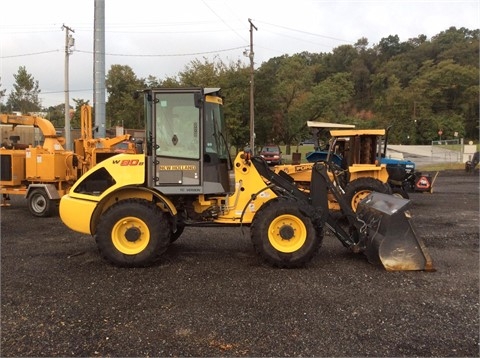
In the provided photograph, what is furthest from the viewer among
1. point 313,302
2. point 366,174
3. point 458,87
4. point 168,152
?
point 458,87

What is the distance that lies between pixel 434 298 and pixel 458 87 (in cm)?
8643

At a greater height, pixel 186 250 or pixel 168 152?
pixel 168 152

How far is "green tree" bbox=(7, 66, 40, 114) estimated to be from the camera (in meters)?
46.5

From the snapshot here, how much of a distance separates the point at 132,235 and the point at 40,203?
5.75 metres

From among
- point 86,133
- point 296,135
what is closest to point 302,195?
point 86,133

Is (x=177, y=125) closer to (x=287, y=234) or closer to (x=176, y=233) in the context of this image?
(x=176, y=233)

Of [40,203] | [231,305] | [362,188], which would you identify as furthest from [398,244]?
[40,203]

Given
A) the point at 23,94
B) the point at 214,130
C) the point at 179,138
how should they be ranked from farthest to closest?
1. the point at 23,94
2. the point at 214,130
3. the point at 179,138

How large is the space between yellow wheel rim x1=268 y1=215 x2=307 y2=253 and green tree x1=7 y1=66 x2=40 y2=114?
47156 mm

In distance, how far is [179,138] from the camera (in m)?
6.22

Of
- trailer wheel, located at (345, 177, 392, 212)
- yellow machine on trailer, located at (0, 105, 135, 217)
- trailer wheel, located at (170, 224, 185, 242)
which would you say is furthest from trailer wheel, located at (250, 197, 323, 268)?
yellow machine on trailer, located at (0, 105, 135, 217)

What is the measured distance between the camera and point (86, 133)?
1245 cm

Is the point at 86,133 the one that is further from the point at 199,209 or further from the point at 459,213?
the point at 459,213

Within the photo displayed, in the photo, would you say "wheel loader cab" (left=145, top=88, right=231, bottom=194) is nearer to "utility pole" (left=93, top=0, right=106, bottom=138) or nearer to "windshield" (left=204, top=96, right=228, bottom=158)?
"windshield" (left=204, top=96, right=228, bottom=158)
